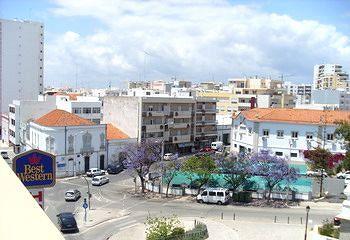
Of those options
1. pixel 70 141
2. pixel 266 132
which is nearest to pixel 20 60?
pixel 70 141

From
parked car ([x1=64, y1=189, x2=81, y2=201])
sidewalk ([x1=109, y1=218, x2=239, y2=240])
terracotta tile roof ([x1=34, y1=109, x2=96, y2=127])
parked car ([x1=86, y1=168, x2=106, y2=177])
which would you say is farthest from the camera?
terracotta tile roof ([x1=34, y1=109, x2=96, y2=127])

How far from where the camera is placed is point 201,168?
38375 mm

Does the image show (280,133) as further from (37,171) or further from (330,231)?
(37,171)

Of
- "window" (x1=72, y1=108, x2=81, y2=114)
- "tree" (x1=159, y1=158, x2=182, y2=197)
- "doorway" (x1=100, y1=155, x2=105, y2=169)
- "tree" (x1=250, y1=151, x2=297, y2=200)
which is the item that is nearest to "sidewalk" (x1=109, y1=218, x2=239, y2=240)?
"tree" (x1=250, y1=151, x2=297, y2=200)

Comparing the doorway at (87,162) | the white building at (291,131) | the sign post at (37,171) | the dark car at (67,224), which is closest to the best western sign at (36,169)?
the sign post at (37,171)

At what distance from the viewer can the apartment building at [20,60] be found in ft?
300

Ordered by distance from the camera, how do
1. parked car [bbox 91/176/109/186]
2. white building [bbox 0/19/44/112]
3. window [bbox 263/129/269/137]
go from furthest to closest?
white building [bbox 0/19/44/112] < window [bbox 263/129/269/137] < parked car [bbox 91/176/109/186]

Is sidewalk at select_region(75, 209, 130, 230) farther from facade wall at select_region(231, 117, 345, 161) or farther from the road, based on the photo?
facade wall at select_region(231, 117, 345, 161)

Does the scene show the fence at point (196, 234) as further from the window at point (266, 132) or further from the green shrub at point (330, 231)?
the window at point (266, 132)

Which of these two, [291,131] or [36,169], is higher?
[36,169]

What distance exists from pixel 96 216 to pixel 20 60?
69.2 m

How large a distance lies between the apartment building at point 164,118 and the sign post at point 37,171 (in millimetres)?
43754

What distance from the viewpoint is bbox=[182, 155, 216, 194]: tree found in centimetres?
3831

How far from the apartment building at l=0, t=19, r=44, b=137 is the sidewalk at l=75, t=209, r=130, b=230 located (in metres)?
65.2
